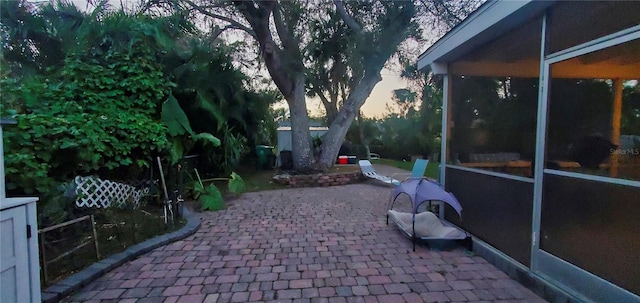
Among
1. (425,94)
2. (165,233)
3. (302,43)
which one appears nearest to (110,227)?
(165,233)

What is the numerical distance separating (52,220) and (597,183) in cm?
491

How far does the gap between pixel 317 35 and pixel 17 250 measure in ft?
35.7

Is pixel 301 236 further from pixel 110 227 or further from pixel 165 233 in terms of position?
pixel 110 227

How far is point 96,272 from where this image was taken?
2879mm

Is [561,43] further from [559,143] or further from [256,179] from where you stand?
[256,179]

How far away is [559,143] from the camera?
269 cm

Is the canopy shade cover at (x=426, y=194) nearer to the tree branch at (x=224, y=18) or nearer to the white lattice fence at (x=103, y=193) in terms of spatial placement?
the white lattice fence at (x=103, y=193)

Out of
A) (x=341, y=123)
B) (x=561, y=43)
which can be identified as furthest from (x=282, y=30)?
(x=561, y=43)

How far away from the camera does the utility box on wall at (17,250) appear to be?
1.82m

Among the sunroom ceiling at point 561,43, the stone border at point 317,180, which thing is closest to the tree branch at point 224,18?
the stone border at point 317,180

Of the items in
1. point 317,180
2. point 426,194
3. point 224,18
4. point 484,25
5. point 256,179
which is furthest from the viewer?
point 224,18

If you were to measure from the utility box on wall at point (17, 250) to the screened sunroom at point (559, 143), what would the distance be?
378cm

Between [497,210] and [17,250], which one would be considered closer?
[17,250]

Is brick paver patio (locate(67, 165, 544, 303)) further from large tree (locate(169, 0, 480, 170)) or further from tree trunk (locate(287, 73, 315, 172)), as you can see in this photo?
large tree (locate(169, 0, 480, 170))
